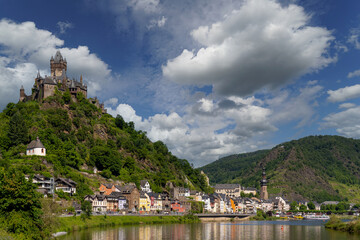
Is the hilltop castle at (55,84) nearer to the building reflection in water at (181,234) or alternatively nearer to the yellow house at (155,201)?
the yellow house at (155,201)

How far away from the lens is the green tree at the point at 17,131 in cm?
13062

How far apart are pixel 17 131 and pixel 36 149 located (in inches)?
479

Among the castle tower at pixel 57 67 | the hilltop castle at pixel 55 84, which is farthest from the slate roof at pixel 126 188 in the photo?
the castle tower at pixel 57 67

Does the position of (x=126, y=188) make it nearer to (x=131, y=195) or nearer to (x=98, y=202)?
(x=131, y=195)

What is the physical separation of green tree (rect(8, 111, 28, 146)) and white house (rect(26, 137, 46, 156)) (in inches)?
265

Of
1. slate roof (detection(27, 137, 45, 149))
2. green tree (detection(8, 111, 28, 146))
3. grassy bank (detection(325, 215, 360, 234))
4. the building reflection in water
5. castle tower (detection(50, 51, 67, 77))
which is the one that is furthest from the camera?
castle tower (detection(50, 51, 67, 77))

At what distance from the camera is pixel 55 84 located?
16588 cm

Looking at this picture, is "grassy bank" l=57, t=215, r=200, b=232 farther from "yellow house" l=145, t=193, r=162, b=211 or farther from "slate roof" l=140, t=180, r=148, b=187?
"slate roof" l=140, t=180, r=148, b=187

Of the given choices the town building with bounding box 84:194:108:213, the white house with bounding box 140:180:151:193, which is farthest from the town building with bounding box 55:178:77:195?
the white house with bounding box 140:180:151:193

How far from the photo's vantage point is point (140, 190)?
488 feet

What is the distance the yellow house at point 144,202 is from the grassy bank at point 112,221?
593 inches

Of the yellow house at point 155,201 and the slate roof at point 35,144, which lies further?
the yellow house at point 155,201

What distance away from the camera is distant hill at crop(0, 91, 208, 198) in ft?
411

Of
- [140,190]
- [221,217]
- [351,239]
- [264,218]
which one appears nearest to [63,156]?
[140,190]
